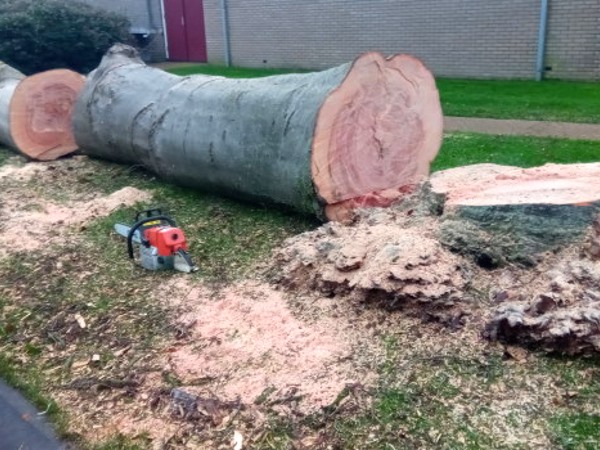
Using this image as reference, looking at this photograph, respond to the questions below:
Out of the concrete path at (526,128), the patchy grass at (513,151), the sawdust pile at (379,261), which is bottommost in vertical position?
the concrete path at (526,128)

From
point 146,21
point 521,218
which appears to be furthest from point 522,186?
point 146,21

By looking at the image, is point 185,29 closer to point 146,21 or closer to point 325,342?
point 146,21

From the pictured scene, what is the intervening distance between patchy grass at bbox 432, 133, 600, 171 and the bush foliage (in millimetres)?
10926

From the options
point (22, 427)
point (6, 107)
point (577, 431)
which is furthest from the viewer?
point (6, 107)

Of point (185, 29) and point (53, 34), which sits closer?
point (53, 34)

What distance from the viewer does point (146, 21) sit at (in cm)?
2023

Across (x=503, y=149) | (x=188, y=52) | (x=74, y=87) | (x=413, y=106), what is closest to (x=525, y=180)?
(x=413, y=106)

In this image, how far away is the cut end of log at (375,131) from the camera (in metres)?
4.29

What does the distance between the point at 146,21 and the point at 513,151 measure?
1619 centimetres

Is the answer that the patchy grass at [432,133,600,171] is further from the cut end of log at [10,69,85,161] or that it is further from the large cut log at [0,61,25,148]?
the large cut log at [0,61,25,148]

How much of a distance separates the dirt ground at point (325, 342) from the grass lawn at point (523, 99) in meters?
5.31

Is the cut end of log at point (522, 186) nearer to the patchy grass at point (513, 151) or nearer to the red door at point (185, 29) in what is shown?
the patchy grass at point (513, 151)

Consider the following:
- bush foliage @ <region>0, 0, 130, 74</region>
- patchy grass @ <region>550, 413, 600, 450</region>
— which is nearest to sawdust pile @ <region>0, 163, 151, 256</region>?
patchy grass @ <region>550, 413, 600, 450</region>

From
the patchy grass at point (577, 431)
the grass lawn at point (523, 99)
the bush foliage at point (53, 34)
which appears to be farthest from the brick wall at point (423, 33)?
the patchy grass at point (577, 431)
